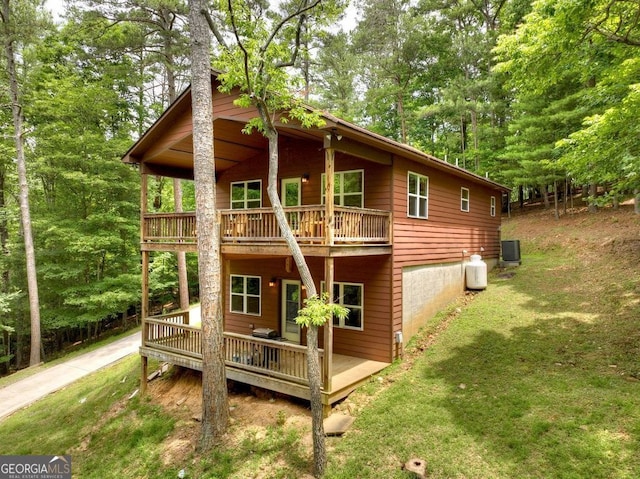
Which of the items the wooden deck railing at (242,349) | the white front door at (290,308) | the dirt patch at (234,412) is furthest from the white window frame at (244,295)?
the dirt patch at (234,412)

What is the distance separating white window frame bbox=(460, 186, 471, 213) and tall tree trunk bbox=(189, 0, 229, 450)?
9.60 m

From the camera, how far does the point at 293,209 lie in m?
7.77

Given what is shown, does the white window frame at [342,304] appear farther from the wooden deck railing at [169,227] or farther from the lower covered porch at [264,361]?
the wooden deck railing at [169,227]

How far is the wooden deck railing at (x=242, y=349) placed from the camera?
7.68 m

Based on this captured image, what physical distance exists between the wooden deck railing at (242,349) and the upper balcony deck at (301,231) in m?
2.18

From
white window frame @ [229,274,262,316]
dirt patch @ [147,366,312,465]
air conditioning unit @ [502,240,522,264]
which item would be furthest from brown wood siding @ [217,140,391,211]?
air conditioning unit @ [502,240,522,264]

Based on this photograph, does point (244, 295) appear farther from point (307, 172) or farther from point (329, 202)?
point (329, 202)

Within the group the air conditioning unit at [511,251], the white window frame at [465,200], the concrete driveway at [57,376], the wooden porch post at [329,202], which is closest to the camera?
the wooden porch post at [329,202]

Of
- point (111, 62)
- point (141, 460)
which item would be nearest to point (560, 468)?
point (141, 460)

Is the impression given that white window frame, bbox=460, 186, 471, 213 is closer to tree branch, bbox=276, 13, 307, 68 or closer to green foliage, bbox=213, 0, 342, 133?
green foliage, bbox=213, 0, 342, 133

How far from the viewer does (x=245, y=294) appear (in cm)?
1227

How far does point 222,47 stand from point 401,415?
779 centimetres

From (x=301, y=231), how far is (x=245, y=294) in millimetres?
5443

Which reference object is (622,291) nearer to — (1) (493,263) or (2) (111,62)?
(1) (493,263)
